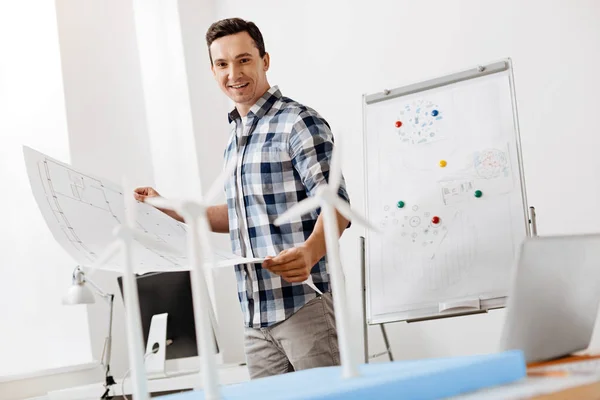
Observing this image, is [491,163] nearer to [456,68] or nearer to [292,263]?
[456,68]

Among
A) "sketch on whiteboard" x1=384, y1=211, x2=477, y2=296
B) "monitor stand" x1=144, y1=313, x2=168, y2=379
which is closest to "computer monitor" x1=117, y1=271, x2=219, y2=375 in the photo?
"monitor stand" x1=144, y1=313, x2=168, y2=379

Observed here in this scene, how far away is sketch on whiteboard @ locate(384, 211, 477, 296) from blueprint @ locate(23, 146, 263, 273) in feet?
4.49

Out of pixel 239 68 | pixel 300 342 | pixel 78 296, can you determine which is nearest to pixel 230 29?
pixel 239 68

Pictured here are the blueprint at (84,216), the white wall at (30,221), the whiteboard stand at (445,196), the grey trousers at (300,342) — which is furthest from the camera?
the white wall at (30,221)

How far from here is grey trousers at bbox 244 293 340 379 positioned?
1.92 m

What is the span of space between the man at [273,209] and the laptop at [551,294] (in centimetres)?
81

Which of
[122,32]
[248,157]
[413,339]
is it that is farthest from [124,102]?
[248,157]

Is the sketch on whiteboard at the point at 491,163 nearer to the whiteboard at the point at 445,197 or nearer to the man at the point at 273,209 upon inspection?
the whiteboard at the point at 445,197

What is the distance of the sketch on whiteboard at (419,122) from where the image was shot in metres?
2.84

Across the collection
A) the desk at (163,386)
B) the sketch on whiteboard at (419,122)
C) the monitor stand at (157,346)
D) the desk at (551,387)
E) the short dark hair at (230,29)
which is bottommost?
the desk at (163,386)

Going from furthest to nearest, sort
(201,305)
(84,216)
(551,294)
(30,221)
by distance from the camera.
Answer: (30,221)
(84,216)
(551,294)
(201,305)

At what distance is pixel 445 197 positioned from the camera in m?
2.76

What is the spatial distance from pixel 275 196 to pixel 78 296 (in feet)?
4.86

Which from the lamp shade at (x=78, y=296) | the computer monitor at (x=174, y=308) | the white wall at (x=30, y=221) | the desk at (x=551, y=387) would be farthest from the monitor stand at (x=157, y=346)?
the desk at (x=551, y=387)
